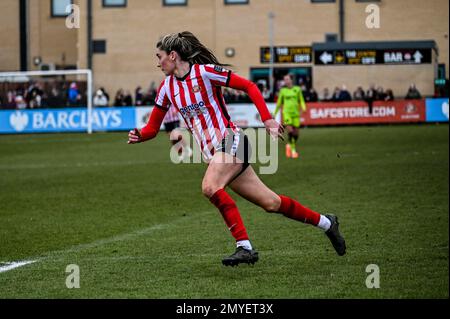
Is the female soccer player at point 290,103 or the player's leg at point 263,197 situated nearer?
the player's leg at point 263,197

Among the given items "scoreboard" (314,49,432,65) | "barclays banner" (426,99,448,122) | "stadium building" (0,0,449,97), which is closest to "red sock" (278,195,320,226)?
"barclays banner" (426,99,448,122)

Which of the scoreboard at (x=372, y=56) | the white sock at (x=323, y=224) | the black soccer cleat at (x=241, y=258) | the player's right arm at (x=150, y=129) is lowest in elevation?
the black soccer cleat at (x=241, y=258)

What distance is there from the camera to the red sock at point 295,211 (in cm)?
859

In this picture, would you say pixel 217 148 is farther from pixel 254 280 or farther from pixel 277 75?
pixel 277 75

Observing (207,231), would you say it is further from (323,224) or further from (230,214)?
(230,214)

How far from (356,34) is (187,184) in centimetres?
3041

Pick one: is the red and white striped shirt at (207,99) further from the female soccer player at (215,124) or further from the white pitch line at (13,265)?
the white pitch line at (13,265)

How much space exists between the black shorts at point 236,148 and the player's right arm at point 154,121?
2.48 ft

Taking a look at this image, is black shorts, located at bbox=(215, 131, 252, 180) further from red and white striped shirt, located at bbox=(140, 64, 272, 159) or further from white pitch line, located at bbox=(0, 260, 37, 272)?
white pitch line, located at bbox=(0, 260, 37, 272)

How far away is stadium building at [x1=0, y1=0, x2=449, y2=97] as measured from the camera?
149ft

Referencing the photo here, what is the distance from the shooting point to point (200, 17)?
1873 inches

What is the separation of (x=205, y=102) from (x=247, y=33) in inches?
1537

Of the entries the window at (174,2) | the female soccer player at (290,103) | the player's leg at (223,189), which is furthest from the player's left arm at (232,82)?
the window at (174,2)

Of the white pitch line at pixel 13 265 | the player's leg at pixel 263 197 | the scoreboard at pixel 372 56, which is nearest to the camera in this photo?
the player's leg at pixel 263 197
